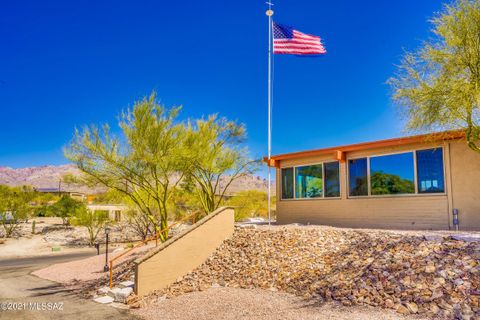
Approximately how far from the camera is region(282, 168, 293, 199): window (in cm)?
1459

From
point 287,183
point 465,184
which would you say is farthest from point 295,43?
point 465,184

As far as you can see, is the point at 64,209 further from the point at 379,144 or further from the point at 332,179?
the point at 379,144

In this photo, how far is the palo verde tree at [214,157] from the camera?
13.8 metres

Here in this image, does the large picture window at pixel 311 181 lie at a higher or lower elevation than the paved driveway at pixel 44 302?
higher

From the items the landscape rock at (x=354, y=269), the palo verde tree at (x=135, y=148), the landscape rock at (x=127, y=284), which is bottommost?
the landscape rock at (x=127, y=284)

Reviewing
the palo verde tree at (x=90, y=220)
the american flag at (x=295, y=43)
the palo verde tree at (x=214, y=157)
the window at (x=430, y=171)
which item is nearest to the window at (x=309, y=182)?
the palo verde tree at (x=214, y=157)

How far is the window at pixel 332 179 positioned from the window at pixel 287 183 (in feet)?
5.36

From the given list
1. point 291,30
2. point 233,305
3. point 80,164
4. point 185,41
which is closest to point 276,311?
point 233,305

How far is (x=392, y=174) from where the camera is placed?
11648mm

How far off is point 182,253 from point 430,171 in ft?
25.2

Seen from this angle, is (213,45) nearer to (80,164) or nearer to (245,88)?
(245,88)

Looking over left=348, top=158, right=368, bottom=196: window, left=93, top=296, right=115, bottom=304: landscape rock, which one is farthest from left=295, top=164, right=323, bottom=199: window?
left=93, top=296, right=115, bottom=304: landscape rock

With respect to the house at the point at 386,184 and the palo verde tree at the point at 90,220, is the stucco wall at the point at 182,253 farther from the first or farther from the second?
the palo verde tree at the point at 90,220

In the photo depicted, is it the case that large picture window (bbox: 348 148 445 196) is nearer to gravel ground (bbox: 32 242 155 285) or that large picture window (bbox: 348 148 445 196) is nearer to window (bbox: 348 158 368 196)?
window (bbox: 348 158 368 196)
